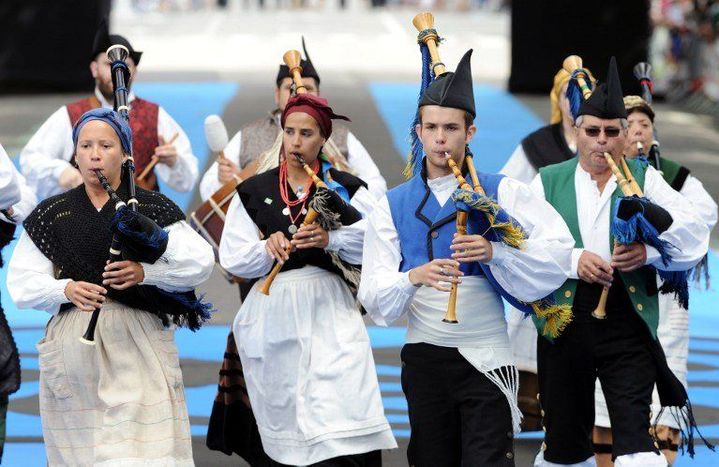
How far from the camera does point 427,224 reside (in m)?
5.58

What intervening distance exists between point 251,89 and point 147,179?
1436cm

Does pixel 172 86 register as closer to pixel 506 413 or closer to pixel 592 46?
Answer: pixel 592 46

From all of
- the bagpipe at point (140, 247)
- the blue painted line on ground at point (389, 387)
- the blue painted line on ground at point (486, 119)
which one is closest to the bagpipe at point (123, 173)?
the bagpipe at point (140, 247)

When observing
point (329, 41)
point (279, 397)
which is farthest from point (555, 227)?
point (329, 41)

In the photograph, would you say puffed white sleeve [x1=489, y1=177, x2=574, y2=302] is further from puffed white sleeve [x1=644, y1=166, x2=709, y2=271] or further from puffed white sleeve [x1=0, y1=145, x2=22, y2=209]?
puffed white sleeve [x1=0, y1=145, x2=22, y2=209]

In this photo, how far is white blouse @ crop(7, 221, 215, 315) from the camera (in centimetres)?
575

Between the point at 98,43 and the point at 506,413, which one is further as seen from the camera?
the point at 98,43

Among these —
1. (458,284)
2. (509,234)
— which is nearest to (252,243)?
(458,284)

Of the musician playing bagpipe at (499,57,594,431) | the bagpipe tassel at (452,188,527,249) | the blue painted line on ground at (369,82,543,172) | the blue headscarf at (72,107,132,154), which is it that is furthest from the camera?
the blue painted line on ground at (369,82,543,172)

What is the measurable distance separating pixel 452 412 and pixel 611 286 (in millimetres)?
1127

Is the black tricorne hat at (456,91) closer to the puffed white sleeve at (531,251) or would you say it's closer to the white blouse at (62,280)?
the puffed white sleeve at (531,251)

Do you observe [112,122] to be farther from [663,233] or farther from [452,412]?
[663,233]

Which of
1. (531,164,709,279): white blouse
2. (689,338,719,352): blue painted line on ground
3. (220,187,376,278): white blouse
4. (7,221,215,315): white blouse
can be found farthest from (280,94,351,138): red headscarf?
(689,338,719,352): blue painted line on ground

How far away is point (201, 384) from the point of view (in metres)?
9.09
